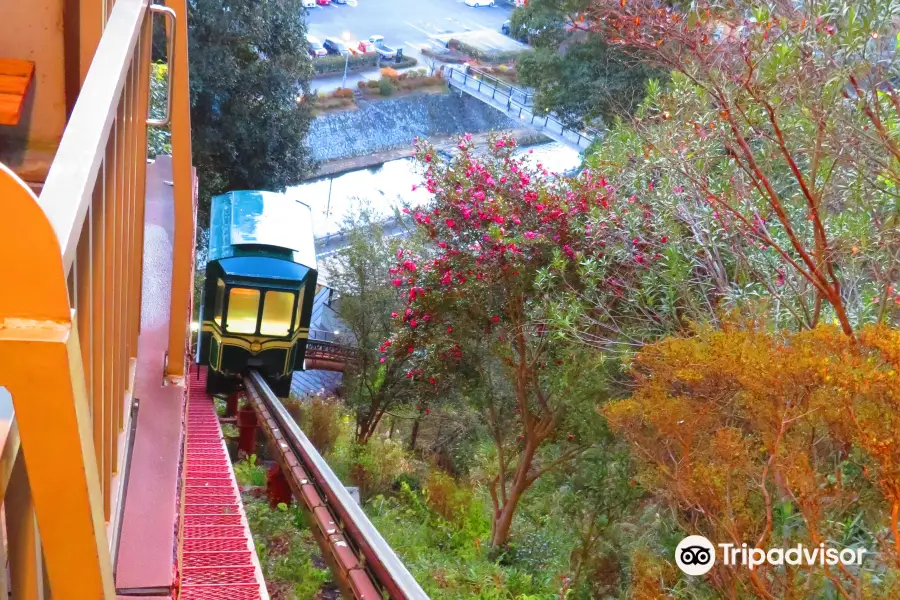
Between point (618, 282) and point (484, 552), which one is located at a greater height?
point (618, 282)

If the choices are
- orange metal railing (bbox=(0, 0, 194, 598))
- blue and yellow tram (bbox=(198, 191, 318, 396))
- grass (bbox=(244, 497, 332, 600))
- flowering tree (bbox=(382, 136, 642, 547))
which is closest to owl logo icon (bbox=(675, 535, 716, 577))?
flowering tree (bbox=(382, 136, 642, 547))

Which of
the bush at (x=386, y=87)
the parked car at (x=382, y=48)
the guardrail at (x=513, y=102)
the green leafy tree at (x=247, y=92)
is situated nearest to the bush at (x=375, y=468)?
the green leafy tree at (x=247, y=92)

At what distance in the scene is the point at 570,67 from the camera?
1670cm

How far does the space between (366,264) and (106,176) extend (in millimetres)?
11166

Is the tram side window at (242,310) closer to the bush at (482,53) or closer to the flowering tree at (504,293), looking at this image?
the flowering tree at (504,293)

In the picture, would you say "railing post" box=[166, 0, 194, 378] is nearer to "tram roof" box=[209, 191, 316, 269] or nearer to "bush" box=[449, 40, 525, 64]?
"tram roof" box=[209, 191, 316, 269]

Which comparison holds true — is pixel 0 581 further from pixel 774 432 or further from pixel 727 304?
pixel 727 304

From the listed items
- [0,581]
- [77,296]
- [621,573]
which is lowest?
[621,573]

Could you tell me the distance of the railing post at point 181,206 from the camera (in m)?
3.16

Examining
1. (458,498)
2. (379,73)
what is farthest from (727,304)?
(379,73)

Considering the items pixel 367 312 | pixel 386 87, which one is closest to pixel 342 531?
pixel 367 312

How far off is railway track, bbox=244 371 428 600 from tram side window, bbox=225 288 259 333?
227 cm

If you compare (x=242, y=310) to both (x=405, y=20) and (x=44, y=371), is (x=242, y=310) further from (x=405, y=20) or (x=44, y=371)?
(x=405, y=20)

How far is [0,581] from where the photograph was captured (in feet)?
3.51
